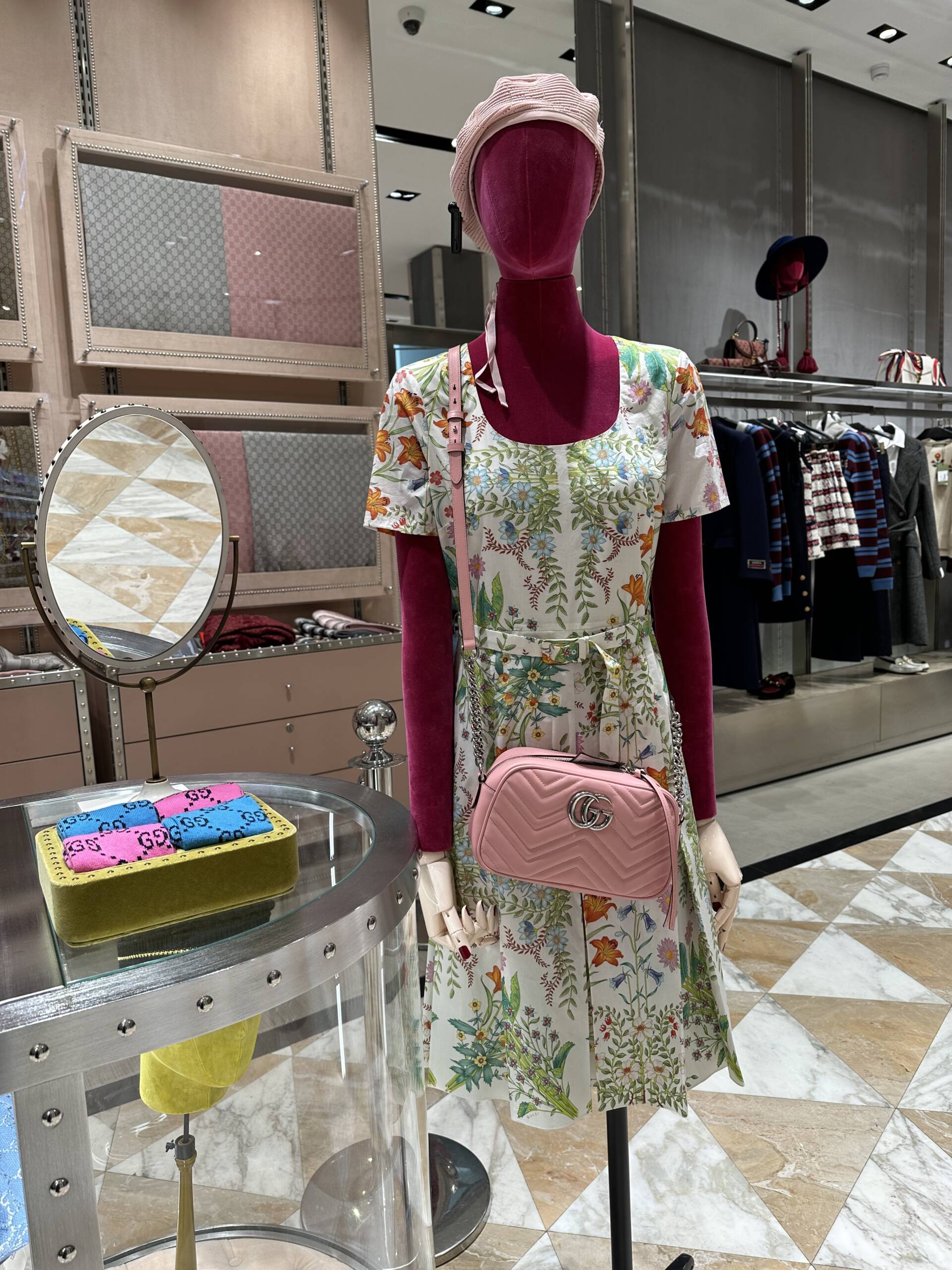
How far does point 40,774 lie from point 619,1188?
185 centimetres

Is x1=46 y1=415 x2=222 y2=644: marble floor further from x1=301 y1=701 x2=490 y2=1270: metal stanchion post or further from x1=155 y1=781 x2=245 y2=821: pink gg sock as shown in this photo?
x1=301 y1=701 x2=490 y2=1270: metal stanchion post

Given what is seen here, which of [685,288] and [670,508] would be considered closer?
[670,508]

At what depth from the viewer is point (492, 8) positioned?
3.62 metres

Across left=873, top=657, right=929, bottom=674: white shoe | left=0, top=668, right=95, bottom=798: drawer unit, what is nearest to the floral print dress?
left=0, top=668, right=95, bottom=798: drawer unit

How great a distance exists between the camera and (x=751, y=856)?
3383 mm

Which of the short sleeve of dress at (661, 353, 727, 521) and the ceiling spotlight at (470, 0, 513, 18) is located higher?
the ceiling spotlight at (470, 0, 513, 18)

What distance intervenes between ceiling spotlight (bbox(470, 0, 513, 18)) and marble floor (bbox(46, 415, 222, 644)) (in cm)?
338

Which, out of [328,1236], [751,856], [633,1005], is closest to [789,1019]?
[751,856]

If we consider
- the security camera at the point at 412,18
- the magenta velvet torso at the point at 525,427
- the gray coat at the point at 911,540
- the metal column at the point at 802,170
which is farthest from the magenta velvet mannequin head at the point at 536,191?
the gray coat at the point at 911,540

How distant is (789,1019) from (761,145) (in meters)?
4.21

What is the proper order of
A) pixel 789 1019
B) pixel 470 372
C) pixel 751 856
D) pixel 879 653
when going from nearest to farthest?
pixel 470 372 < pixel 789 1019 < pixel 751 856 < pixel 879 653

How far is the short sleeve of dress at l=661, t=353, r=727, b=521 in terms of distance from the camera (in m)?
1.09

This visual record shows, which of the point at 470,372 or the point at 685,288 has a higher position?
the point at 685,288

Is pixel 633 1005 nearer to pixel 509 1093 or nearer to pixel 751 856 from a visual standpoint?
pixel 509 1093
